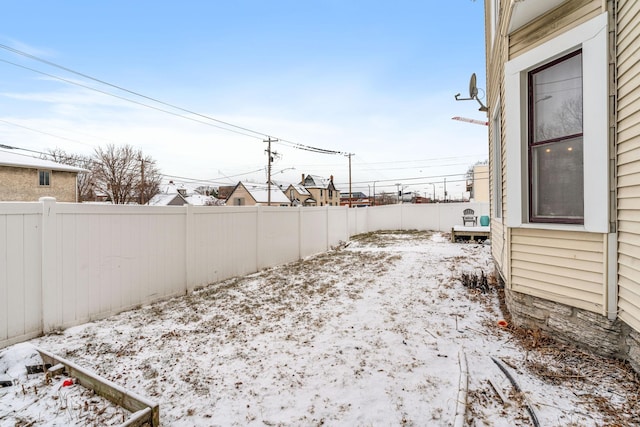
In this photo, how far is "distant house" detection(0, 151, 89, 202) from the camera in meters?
19.1

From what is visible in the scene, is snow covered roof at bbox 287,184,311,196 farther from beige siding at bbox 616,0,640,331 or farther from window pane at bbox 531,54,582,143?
beige siding at bbox 616,0,640,331

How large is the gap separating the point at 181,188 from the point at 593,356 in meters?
50.4

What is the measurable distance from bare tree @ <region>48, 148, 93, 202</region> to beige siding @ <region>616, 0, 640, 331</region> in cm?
3605

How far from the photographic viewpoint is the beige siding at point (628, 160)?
2277 millimetres

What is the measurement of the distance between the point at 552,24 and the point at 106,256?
5.97 m

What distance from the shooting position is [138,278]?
14.9 feet

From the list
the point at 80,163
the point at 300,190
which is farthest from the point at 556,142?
the point at 300,190

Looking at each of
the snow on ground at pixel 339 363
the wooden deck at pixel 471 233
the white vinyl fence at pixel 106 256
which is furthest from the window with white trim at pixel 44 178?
the wooden deck at pixel 471 233

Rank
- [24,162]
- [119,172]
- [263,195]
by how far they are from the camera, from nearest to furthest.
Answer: [24,162] < [119,172] < [263,195]

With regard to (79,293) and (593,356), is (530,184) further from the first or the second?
(79,293)

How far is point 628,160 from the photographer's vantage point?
7.88ft

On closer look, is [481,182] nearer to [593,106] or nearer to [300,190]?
[593,106]

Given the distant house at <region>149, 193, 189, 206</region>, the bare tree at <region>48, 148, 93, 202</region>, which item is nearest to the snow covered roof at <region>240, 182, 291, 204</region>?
the distant house at <region>149, 193, 189, 206</region>

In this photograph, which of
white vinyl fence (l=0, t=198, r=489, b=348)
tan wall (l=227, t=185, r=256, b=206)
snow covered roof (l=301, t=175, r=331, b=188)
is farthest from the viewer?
snow covered roof (l=301, t=175, r=331, b=188)
